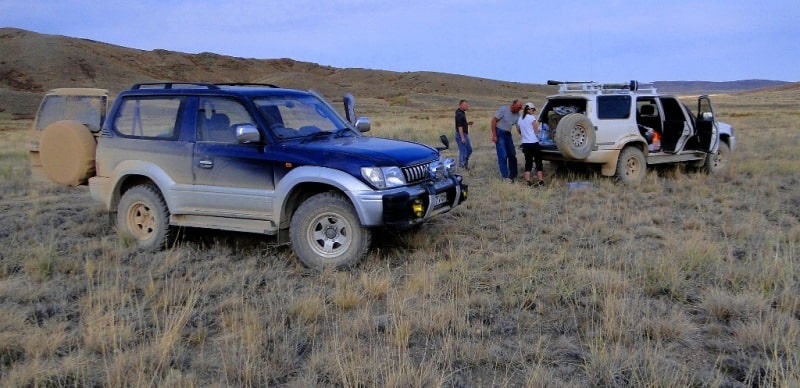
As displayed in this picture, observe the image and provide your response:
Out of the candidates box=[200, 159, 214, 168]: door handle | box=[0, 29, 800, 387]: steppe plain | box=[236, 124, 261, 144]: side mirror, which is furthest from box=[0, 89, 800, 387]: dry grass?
box=[236, 124, 261, 144]: side mirror

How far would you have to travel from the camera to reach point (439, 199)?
671cm

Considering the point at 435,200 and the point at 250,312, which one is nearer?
the point at 250,312

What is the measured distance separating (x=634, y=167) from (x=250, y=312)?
843 cm

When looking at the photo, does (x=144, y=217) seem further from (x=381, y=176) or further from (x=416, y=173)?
(x=416, y=173)

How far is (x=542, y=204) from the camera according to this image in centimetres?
948

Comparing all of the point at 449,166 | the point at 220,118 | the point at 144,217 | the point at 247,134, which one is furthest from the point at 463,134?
the point at 247,134

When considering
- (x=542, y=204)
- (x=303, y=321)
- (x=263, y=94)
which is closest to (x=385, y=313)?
(x=303, y=321)

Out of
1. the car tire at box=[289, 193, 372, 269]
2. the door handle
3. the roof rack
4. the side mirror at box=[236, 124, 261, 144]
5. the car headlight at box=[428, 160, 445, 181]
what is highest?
the roof rack

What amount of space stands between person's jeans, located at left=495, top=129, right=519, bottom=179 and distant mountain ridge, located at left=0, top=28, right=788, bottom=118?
40.4 m

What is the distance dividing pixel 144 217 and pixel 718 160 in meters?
10.2

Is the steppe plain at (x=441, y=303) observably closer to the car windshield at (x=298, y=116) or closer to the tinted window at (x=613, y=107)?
the car windshield at (x=298, y=116)

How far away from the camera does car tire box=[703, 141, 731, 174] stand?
12242 mm

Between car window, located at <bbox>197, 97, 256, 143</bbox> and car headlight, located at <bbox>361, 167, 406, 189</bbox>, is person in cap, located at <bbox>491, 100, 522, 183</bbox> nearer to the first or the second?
car headlight, located at <bbox>361, 167, 406, 189</bbox>

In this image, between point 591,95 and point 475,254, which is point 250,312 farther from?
point 591,95
